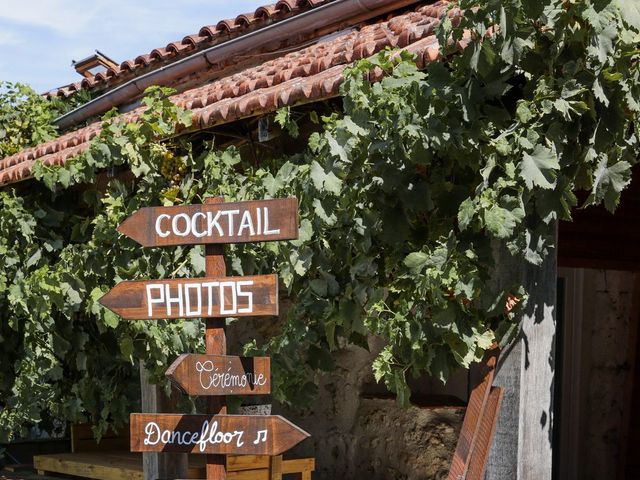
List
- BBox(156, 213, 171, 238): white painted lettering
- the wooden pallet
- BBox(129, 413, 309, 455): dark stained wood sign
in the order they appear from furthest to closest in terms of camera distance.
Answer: the wooden pallet → BBox(156, 213, 171, 238): white painted lettering → BBox(129, 413, 309, 455): dark stained wood sign

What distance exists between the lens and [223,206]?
4414 mm

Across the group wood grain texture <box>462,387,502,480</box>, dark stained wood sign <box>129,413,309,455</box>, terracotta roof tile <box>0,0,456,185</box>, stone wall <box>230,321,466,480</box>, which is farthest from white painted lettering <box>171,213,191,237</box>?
stone wall <box>230,321,466,480</box>

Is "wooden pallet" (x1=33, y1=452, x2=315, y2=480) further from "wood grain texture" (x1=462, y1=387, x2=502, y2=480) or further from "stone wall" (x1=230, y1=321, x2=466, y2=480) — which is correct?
"wood grain texture" (x1=462, y1=387, x2=502, y2=480)

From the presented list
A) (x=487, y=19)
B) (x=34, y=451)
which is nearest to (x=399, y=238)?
(x=487, y=19)

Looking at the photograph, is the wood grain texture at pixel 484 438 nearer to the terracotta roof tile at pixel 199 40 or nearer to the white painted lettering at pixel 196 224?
the white painted lettering at pixel 196 224

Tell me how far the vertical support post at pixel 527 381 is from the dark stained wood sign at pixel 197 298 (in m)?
1.00

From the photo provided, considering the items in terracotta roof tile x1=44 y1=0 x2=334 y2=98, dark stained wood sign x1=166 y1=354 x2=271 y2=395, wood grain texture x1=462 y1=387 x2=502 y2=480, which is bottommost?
wood grain texture x1=462 y1=387 x2=502 y2=480

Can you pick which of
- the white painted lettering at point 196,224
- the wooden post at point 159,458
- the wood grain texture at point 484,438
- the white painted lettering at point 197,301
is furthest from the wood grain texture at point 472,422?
the wooden post at point 159,458

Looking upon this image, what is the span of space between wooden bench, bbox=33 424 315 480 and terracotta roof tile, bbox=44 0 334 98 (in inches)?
129

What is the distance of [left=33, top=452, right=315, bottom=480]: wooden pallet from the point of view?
6.61 metres

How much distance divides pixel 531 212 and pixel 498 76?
Result: 1.84 feet

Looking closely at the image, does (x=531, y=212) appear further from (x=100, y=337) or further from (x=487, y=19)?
(x=100, y=337)

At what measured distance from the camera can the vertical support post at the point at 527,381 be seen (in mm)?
4461

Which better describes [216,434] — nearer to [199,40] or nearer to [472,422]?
[472,422]
